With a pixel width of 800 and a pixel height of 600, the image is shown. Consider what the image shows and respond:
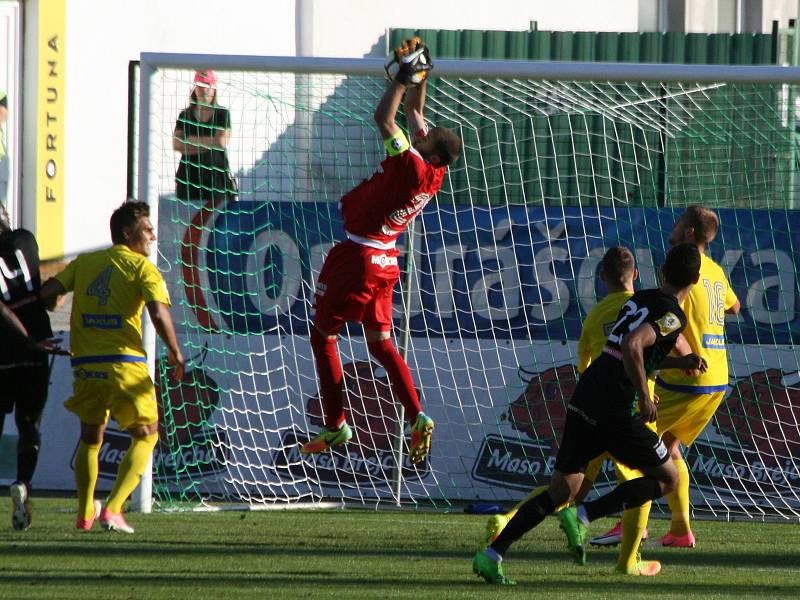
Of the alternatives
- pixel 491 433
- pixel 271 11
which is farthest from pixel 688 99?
pixel 271 11

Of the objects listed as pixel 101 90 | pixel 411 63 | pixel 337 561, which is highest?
pixel 101 90

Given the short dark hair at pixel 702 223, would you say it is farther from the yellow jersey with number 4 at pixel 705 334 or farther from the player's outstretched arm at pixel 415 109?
the player's outstretched arm at pixel 415 109

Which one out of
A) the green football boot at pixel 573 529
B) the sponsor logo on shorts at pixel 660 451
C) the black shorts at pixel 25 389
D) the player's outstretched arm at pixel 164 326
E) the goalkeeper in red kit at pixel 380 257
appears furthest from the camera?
the black shorts at pixel 25 389

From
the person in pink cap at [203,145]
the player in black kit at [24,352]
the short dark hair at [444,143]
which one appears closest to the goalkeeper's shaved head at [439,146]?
the short dark hair at [444,143]

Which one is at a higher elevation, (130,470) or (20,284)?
(20,284)

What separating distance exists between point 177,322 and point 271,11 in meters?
10.9

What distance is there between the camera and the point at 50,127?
54.1 feet

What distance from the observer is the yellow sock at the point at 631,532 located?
6.30 m

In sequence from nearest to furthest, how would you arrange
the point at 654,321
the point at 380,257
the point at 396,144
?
the point at 654,321, the point at 396,144, the point at 380,257

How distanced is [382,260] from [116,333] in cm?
168

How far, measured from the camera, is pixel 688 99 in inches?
413

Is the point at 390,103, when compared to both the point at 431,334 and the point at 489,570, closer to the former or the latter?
the point at 489,570

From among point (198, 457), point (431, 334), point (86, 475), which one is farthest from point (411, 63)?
point (198, 457)

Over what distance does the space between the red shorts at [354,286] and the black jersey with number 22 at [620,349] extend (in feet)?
4.55
